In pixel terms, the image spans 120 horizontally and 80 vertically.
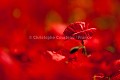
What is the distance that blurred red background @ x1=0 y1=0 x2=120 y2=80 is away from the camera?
703 mm

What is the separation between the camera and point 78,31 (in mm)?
721

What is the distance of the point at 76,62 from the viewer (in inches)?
28.1

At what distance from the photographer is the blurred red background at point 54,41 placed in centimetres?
70

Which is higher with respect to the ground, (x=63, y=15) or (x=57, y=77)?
(x=63, y=15)

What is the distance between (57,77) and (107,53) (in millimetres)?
146

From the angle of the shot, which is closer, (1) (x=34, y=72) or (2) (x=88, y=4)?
(1) (x=34, y=72)

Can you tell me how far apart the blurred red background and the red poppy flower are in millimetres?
24

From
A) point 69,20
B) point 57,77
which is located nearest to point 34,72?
point 57,77

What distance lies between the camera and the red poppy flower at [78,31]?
722 millimetres

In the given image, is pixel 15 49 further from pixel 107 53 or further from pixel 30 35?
pixel 107 53

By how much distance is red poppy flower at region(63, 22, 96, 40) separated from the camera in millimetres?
722

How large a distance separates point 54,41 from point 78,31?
0.26ft

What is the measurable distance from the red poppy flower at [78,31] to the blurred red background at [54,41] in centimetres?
2

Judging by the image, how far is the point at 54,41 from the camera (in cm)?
78
